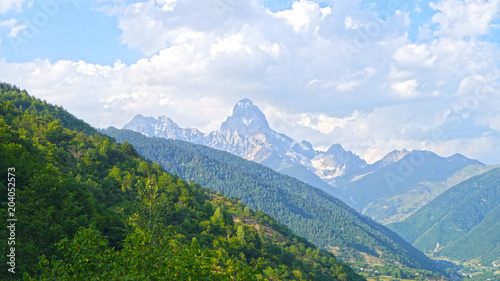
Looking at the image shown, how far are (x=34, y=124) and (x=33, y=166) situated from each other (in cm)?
7475

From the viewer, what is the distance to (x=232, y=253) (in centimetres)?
A: 11831

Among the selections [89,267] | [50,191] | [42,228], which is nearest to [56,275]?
[89,267]

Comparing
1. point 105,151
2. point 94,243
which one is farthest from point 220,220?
point 94,243

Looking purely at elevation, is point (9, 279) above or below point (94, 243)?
below

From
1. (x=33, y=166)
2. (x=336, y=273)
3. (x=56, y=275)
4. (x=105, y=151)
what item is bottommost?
(x=336, y=273)

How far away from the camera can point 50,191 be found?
43344 mm

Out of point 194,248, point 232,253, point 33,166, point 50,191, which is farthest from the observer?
point 232,253

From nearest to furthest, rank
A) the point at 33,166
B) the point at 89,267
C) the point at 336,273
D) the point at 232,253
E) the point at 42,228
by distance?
the point at 89,267 < the point at 42,228 < the point at 33,166 < the point at 232,253 < the point at 336,273

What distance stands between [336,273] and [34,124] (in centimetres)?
13735

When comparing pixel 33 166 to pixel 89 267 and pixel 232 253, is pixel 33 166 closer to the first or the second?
pixel 89 267

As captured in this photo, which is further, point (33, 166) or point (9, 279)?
point (33, 166)

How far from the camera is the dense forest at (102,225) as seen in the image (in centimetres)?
3094

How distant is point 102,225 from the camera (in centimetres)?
6644

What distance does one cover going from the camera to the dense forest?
30.9 meters
